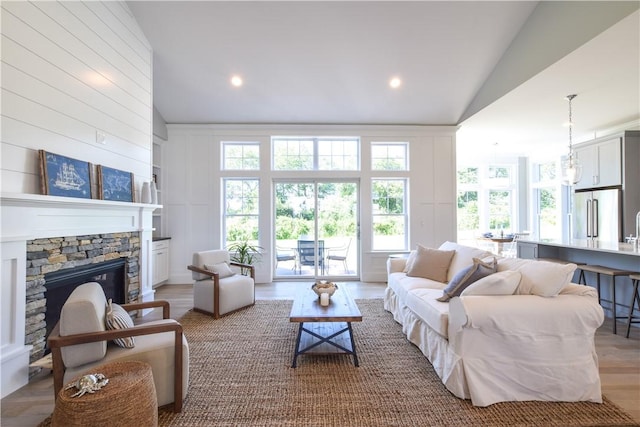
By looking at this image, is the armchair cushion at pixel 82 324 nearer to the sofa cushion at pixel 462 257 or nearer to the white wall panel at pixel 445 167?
the sofa cushion at pixel 462 257

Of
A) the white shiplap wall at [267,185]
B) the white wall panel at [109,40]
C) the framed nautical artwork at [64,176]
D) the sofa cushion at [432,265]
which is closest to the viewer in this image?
the framed nautical artwork at [64,176]

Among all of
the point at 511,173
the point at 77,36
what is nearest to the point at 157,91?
the point at 77,36

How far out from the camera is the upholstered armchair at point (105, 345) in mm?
1623

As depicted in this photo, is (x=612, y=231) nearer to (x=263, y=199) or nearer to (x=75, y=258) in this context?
(x=263, y=199)

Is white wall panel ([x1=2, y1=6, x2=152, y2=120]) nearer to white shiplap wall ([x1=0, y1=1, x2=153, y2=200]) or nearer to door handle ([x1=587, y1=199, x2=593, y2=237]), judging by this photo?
white shiplap wall ([x1=0, y1=1, x2=153, y2=200])

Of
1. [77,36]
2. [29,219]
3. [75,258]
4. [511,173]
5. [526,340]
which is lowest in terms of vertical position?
[526,340]

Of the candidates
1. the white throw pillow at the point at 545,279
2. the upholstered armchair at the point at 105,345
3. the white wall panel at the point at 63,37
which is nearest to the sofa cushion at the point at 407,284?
the white throw pillow at the point at 545,279

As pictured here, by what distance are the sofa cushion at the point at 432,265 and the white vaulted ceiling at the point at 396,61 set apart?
98.4 inches

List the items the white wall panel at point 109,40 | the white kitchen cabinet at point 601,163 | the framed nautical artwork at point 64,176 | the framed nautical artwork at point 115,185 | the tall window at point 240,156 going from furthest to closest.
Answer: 1. the tall window at point 240,156
2. the white kitchen cabinet at point 601,163
3. the framed nautical artwork at point 115,185
4. the white wall panel at point 109,40
5. the framed nautical artwork at point 64,176

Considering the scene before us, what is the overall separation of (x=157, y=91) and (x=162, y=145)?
995 mm

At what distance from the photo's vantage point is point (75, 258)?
8.80ft

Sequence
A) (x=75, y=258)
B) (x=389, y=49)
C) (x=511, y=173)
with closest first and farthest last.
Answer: (x=75, y=258)
(x=389, y=49)
(x=511, y=173)

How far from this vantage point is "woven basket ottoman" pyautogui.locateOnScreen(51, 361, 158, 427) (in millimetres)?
1326

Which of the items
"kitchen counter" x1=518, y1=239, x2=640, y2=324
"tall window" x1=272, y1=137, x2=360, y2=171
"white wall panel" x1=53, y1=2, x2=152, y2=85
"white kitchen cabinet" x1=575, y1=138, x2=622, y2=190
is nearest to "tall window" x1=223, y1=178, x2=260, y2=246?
"tall window" x1=272, y1=137, x2=360, y2=171
